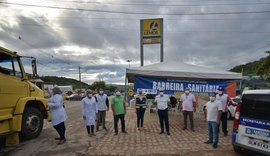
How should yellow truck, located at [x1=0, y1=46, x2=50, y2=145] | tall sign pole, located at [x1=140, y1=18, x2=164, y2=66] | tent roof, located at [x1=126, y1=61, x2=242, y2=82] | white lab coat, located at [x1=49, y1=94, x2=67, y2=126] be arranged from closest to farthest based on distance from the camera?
yellow truck, located at [x1=0, y1=46, x2=50, y2=145] → white lab coat, located at [x1=49, y1=94, x2=67, y2=126] → tent roof, located at [x1=126, y1=61, x2=242, y2=82] → tall sign pole, located at [x1=140, y1=18, x2=164, y2=66]

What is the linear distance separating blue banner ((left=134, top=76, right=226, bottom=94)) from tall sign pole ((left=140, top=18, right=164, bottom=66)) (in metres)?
7.49

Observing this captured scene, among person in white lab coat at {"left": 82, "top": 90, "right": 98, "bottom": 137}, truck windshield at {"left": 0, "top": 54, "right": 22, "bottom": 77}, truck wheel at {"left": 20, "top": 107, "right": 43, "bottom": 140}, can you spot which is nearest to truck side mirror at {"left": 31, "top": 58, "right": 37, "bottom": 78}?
truck windshield at {"left": 0, "top": 54, "right": 22, "bottom": 77}

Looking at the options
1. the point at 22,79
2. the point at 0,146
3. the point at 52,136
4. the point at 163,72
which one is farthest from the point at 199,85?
the point at 0,146

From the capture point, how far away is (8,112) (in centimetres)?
639

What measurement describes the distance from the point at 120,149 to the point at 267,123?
147 inches

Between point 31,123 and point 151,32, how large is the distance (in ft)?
41.2

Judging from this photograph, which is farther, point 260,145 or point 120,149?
point 120,149

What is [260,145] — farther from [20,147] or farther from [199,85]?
[20,147]

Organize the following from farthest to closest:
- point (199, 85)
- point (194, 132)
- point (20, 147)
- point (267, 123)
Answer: point (199, 85), point (194, 132), point (20, 147), point (267, 123)

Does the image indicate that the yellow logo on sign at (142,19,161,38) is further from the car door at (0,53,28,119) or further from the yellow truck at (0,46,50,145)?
the car door at (0,53,28,119)

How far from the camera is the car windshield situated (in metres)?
5.05

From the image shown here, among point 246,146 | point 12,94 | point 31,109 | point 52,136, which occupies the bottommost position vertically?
point 52,136

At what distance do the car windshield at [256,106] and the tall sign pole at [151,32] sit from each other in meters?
12.5

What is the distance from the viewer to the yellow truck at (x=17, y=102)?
20.7 feet
